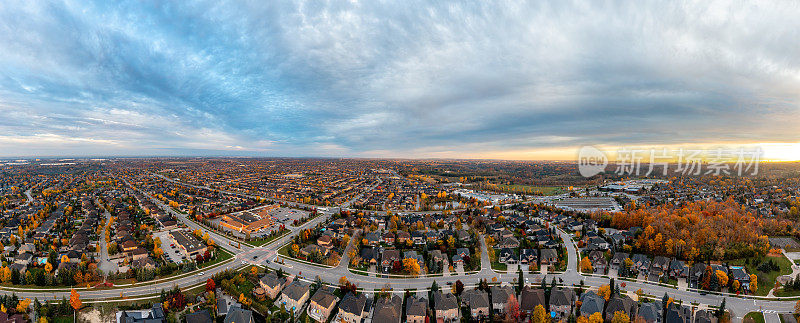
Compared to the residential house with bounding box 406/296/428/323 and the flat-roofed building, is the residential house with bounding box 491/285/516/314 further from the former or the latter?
the flat-roofed building

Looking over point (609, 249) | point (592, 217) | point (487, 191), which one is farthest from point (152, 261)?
point (487, 191)

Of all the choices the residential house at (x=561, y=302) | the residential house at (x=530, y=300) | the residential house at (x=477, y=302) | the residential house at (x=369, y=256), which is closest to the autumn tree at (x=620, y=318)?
the residential house at (x=561, y=302)

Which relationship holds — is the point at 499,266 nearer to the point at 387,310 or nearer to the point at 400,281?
the point at 400,281

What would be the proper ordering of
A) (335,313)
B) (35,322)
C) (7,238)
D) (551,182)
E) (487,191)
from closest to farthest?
(35,322) < (335,313) < (7,238) < (487,191) < (551,182)

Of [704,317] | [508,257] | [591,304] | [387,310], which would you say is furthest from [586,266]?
[387,310]

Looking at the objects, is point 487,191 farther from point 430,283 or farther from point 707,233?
point 430,283

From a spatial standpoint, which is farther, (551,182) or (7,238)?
(551,182)

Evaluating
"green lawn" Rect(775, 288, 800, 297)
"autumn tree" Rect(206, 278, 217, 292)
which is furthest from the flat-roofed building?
"green lawn" Rect(775, 288, 800, 297)
